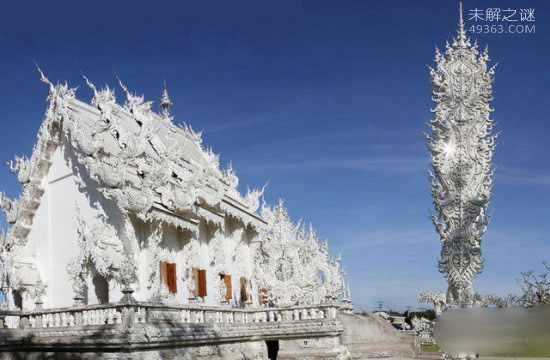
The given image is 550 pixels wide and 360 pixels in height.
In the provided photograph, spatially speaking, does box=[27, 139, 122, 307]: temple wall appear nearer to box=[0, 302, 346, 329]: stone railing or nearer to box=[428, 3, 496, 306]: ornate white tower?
box=[0, 302, 346, 329]: stone railing

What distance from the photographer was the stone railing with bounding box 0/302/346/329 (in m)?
14.9

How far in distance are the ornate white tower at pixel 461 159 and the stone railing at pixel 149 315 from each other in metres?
3.98

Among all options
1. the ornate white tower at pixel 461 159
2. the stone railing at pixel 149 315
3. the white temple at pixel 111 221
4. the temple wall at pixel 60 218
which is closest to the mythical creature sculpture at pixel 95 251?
the white temple at pixel 111 221

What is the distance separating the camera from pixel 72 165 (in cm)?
2000

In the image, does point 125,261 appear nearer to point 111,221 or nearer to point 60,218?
point 111,221

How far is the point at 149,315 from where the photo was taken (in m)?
15.2

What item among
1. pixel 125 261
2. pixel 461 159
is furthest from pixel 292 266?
pixel 125 261

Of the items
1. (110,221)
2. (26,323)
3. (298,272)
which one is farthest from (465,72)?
(26,323)

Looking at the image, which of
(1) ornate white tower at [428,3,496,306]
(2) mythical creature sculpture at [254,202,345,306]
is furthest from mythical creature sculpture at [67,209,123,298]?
(1) ornate white tower at [428,3,496,306]

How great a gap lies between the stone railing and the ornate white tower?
3979mm

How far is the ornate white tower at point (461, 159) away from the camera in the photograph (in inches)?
790

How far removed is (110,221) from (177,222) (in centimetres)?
231

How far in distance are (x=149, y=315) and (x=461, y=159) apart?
Result: 1119 cm

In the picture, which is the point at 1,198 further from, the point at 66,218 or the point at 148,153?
the point at 148,153
